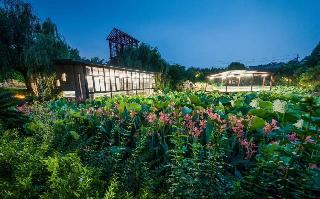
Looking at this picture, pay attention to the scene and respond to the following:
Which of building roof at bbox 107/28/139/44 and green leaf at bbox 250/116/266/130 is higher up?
building roof at bbox 107/28/139/44

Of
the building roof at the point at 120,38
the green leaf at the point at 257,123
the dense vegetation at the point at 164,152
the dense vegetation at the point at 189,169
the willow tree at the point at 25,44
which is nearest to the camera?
the dense vegetation at the point at 189,169

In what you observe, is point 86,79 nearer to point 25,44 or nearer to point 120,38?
point 25,44

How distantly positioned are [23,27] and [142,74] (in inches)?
584

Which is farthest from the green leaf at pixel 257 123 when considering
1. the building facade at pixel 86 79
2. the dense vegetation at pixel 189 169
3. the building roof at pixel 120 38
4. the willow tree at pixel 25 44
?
the building roof at pixel 120 38

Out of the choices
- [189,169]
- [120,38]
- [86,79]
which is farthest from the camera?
[120,38]

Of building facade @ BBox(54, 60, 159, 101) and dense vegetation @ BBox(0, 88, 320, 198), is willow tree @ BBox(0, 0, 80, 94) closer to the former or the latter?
building facade @ BBox(54, 60, 159, 101)

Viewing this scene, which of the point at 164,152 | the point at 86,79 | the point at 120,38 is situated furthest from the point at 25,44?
the point at 120,38

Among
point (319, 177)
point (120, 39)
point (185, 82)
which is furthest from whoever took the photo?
point (120, 39)

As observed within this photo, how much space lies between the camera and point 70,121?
530cm

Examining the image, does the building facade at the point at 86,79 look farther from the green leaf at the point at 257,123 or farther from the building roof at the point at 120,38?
the building roof at the point at 120,38

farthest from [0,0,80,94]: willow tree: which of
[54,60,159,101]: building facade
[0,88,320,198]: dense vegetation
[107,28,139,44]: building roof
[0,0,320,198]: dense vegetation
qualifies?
[107,28,139,44]: building roof

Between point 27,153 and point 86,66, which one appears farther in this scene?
point 86,66

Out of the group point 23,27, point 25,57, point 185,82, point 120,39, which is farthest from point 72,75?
point 120,39

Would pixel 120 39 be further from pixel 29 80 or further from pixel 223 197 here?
pixel 223 197
